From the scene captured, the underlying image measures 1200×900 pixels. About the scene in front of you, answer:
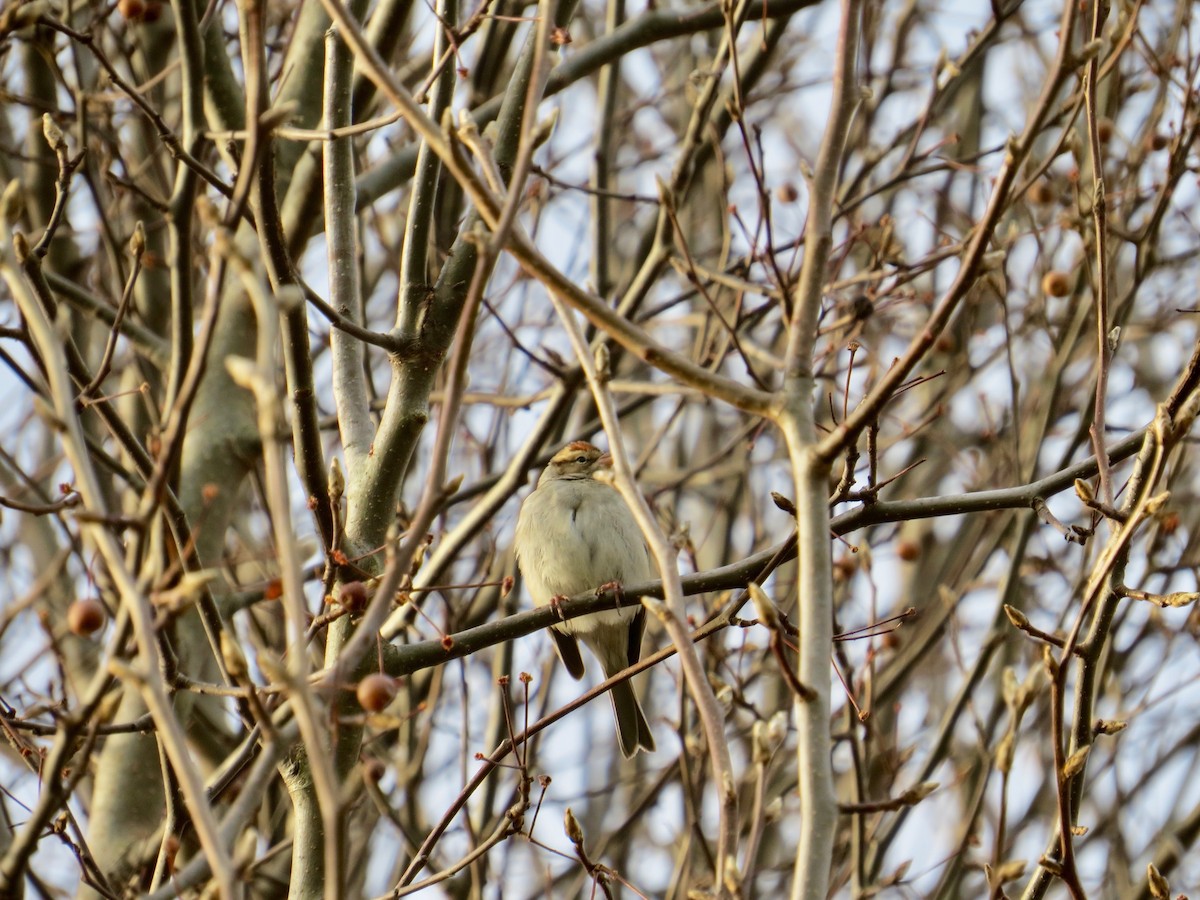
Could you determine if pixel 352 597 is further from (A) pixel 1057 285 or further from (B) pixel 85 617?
(A) pixel 1057 285

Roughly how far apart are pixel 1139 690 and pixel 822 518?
649cm

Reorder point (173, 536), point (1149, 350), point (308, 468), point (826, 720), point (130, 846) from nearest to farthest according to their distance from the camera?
point (826, 720)
point (173, 536)
point (308, 468)
point (130, 846)
point (1149, 350)

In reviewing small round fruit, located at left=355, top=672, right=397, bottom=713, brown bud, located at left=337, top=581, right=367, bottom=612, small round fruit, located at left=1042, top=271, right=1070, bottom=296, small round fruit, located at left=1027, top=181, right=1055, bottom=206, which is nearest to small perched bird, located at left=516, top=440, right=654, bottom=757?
small round fruit, located at left=1042, top=271, right=1070, bottom=296

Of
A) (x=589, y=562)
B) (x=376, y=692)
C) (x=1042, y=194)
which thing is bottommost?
(x=376, y=692)

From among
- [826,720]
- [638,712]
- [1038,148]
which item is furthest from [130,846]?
[1038,148]

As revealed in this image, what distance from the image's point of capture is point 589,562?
6.26 m

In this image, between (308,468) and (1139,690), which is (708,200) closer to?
(1139,690)

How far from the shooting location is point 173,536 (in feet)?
10.3

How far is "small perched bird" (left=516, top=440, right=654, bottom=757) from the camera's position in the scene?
628 cm

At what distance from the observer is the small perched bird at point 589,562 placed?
6277mm

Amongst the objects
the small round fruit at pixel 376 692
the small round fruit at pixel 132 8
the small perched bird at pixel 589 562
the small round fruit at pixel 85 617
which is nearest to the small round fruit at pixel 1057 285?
the small perched bird at pixel 589 562

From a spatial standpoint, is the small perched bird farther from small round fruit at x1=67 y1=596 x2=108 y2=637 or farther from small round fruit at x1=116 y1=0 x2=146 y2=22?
small round fruit at x1=67 y1=596 x2=108 y2=637

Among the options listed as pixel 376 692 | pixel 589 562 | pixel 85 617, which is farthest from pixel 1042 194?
pixel 85 617

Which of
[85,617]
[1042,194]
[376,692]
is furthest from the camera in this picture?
[1042,194]
